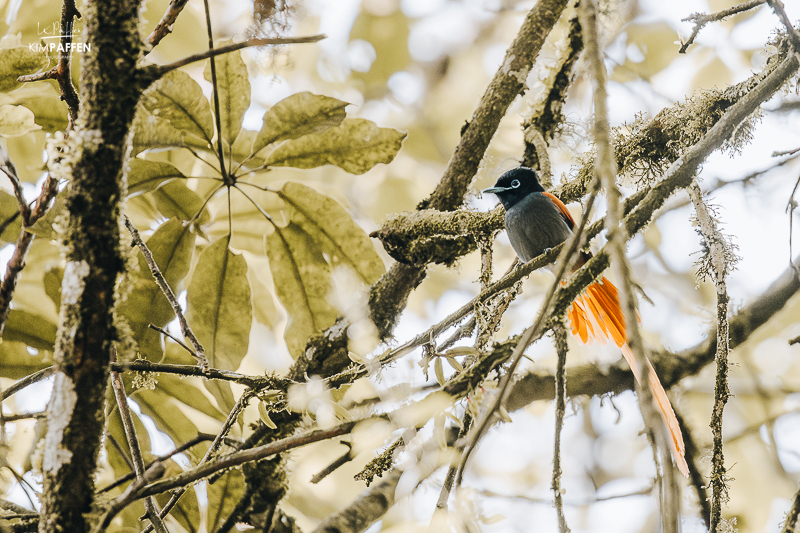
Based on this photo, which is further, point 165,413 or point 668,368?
point 668,368

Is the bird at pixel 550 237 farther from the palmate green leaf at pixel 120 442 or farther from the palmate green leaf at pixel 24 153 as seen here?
the palmate green leaf at pixel 24 153

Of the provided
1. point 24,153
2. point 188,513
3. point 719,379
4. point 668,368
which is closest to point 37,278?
point 24,153

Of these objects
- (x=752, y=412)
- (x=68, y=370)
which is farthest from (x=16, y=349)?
(x=752, y=412)

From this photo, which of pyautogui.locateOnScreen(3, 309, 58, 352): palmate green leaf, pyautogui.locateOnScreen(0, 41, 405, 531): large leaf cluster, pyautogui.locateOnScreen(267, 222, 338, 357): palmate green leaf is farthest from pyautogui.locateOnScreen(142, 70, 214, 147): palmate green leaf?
pyautogui.locateOnScreen(3, 309, 58, 352): palmate green leaf

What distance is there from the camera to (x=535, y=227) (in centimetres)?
211

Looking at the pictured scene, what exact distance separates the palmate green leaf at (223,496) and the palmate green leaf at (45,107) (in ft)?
3.87

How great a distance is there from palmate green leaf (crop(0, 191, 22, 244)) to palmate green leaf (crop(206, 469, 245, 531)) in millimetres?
1034

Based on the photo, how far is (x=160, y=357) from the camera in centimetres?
169

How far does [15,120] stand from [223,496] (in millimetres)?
1271


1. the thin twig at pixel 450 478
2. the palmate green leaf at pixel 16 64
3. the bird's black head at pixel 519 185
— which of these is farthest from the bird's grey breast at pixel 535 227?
the palmate green leaf at pixel 16 64

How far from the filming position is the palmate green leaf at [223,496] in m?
1.75

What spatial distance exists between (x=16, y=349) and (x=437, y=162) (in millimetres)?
3542

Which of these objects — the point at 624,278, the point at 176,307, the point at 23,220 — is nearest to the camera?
the point at 624,278

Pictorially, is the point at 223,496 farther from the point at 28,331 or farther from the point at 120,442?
the point at 28,331
